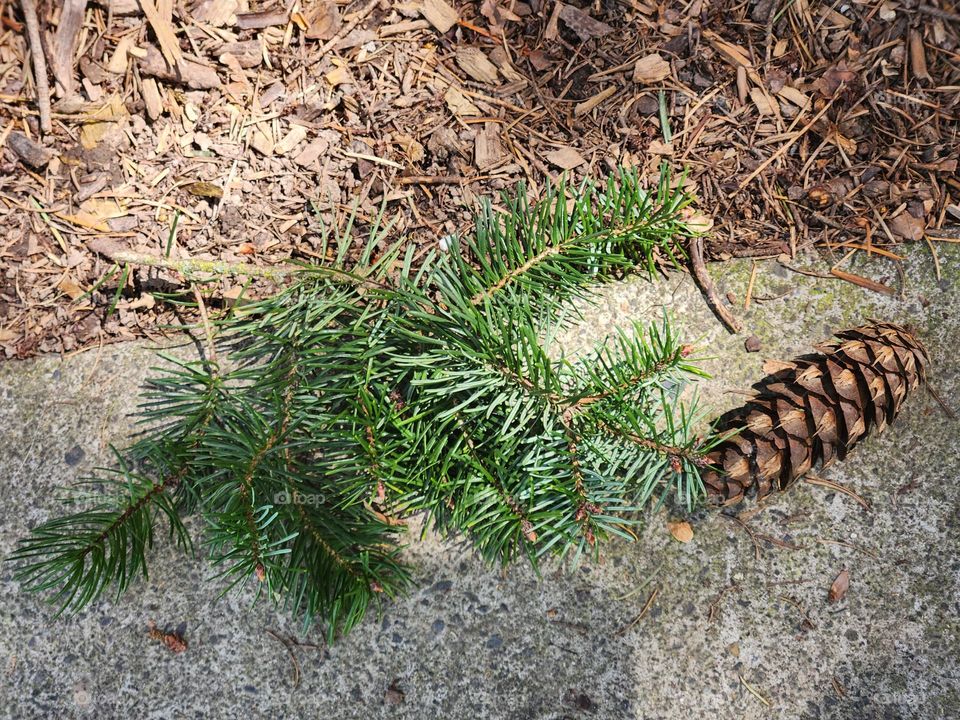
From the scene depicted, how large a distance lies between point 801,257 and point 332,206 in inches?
46.6

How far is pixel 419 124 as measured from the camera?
1.89 m

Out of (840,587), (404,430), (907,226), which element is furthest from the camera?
(907,226)

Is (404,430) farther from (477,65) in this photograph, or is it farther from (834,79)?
(834,79)

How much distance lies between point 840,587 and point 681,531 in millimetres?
382

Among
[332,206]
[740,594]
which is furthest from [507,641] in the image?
[332,206]

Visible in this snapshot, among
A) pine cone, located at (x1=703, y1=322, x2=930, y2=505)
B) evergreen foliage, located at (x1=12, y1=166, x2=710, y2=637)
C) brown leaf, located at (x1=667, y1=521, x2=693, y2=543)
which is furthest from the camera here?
brown leaf, located at (x1=667, y1=521, x2=693, y2=543)

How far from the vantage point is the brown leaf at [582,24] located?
6.21ft

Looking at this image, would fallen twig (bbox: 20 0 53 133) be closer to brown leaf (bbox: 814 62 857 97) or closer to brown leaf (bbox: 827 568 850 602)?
brown leaf (bbox: 814 62 857 97)

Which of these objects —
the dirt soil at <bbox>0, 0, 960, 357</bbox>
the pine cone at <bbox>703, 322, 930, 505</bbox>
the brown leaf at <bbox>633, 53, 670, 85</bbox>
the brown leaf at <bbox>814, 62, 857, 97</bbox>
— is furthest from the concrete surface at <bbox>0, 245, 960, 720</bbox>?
the brown leaf at <bbox>633, 53, 670, 85</bbox>

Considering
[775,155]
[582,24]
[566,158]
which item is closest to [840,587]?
[775,155]

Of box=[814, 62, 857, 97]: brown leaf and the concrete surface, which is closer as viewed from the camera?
the concrete surface

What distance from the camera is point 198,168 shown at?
1890 mm

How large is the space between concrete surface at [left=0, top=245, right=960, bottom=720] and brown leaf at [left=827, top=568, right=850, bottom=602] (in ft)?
0.05

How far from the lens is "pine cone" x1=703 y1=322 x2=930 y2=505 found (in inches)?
66.3
